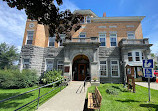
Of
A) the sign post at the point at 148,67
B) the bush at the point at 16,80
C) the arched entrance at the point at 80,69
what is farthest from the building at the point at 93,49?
the sign post at the point at 148,67

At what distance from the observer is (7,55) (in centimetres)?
3177

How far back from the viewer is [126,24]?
16.0 metres

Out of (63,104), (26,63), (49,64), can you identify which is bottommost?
(63,104)

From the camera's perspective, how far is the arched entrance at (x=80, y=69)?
49.0 feet

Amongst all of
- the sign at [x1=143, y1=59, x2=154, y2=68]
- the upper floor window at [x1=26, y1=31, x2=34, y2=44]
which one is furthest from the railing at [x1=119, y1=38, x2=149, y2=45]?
the upper floor window at [x1=26, y1=31, x2=34, y2=44]

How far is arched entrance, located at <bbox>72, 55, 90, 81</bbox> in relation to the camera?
1495 centimetres

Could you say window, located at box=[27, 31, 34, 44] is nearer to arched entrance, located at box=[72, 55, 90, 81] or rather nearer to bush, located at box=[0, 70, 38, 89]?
bush, located at box=[0, 70, 38, 89]

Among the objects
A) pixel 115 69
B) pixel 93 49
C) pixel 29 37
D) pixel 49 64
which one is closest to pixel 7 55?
pixel 29 37

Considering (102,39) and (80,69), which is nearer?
(80,69)

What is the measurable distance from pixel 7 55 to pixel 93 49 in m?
34.7

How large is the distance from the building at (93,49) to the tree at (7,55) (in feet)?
78.6

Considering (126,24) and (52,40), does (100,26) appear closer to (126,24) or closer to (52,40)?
(126,24)

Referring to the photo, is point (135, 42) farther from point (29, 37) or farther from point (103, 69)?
point (29, 37)

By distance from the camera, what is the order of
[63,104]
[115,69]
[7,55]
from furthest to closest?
[7,55]
[115,69]
[63,104]
